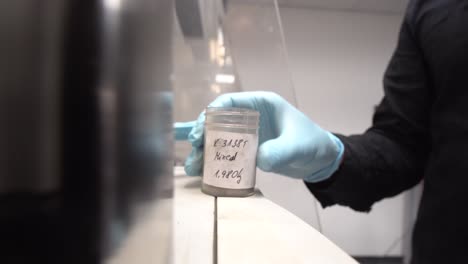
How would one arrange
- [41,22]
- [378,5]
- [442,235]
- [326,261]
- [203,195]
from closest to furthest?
[41,22] < [326,261] < [203,195] < [442,235] < [378,5]

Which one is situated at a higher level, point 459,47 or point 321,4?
point 321,4

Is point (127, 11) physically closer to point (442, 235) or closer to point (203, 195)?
point (203, 195)

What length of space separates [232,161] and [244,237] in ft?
0.56

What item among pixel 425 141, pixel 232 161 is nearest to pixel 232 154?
pixel 232 161

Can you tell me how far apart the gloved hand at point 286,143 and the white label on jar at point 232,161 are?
58 mm

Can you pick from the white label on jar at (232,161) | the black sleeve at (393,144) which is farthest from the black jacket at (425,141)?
the white label on jar at (232,161)

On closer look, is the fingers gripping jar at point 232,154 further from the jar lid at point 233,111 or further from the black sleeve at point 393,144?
the black sleeve at point 393,144

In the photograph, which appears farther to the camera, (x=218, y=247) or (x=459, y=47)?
(x=459, y=47)

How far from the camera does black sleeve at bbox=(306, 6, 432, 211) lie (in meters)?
0.66

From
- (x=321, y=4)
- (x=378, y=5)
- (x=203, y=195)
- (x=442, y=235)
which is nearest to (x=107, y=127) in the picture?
(x=203, y=195)

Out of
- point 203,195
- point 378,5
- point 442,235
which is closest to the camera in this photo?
point 203,195

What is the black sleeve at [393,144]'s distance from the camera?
0.66 m

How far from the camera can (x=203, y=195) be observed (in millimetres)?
467

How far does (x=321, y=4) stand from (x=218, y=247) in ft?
7.68
